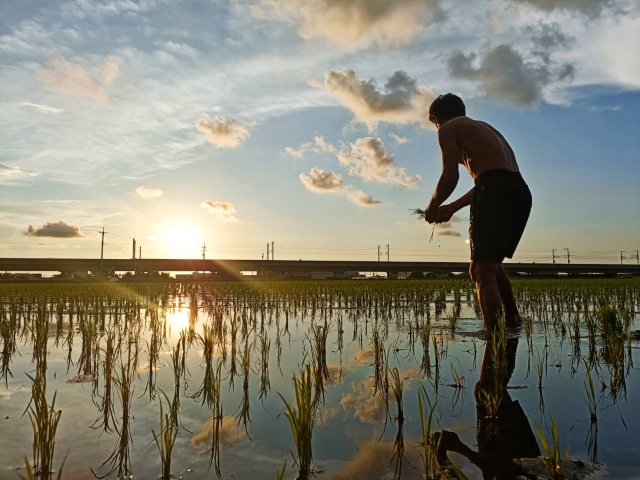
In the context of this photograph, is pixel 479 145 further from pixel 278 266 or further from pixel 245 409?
pixel 278 266

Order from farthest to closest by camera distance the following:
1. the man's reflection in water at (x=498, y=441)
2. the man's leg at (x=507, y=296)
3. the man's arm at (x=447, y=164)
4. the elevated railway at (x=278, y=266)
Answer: the elevated railway at (x=278, y=266) → the man's leg at (x=507, y=296) → the man's arm at (x=447, y=164) → the man's reflection in water at (x=498, y=441)

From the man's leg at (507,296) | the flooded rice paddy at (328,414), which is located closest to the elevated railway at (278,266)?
the man's leg at (507,296)

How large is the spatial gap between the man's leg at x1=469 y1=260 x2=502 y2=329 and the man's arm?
0.66 metres

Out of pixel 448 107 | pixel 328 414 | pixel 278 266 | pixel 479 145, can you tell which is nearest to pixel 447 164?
pixel 479 145

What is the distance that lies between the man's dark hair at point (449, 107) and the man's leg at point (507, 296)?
1511mm

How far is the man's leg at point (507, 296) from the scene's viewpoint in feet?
14.5

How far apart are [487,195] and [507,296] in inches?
47.7

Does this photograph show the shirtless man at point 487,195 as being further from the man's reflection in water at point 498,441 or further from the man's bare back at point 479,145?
the man's reflection in water at point 498,441

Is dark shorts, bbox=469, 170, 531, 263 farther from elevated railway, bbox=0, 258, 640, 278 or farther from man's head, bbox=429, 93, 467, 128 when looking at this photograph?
elevated railway, bbox=0, 258, 640, 278

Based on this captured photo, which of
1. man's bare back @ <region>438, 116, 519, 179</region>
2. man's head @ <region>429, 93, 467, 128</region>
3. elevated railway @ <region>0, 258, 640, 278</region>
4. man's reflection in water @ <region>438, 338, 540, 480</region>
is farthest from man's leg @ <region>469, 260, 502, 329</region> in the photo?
elevated railway @ <region>0, 258, 640, 278</region>

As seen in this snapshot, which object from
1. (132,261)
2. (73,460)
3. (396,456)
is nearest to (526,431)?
(396,456)

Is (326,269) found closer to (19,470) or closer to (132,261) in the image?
(132,261)

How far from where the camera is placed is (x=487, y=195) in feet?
12.6

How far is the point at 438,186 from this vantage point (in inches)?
158
